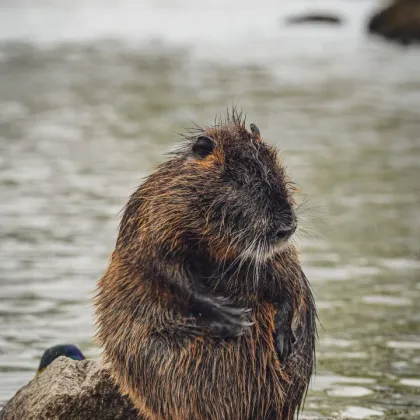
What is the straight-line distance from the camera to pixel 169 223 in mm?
4910

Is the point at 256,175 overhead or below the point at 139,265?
overhead

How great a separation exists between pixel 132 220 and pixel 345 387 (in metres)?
2.26

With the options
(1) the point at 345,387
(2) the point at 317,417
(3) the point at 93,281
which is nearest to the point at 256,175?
(2) the point at 317,417

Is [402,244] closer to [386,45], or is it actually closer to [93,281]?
[93,281]

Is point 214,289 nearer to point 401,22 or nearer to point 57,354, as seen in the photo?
point 57,354

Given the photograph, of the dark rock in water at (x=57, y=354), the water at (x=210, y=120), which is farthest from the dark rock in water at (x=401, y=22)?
the dark rock in water at (x=57, y=354)

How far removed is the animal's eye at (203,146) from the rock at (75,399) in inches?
45.8

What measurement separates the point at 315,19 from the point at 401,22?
3.52 m

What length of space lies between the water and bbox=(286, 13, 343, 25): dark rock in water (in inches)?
21.9

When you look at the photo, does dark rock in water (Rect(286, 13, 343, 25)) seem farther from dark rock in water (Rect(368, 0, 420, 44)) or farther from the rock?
the rock

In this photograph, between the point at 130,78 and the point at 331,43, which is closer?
the point at 130,78

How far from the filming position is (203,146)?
5.05 m

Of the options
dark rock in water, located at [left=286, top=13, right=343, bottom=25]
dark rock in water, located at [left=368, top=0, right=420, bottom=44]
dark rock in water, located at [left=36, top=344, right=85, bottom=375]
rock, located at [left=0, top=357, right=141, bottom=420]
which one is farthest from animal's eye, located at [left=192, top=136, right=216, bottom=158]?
dark rock in water, located at [left=286, top=13, right=343, bottom=25]

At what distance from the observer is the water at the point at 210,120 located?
7.75m
